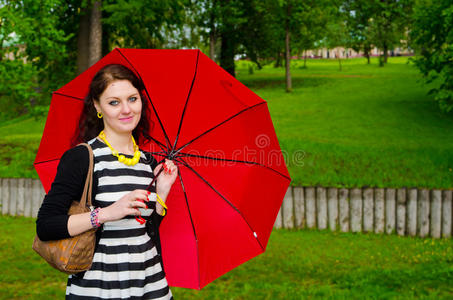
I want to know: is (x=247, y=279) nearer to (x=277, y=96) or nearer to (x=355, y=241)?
(x=355, y=241)

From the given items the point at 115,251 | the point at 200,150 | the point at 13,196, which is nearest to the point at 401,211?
the point at 200,150

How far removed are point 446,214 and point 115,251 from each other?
700 centimetres

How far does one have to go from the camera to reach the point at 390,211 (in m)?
8.14

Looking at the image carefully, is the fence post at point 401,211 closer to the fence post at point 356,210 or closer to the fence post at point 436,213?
the fence post at point 436,213

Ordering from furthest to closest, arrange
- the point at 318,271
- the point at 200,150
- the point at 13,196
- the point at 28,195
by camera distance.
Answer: the point at 13,196
the point at 28,195
the point at 318,271
the point at 200,150

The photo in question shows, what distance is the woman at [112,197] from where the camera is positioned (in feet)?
7.73

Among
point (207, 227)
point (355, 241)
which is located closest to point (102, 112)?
point (207, 227)

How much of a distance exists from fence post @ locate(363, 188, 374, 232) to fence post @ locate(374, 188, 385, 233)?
0.07m

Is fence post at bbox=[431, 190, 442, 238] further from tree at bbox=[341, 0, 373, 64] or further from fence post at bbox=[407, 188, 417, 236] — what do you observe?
tree at bbox=[341, 0, 373, 64]

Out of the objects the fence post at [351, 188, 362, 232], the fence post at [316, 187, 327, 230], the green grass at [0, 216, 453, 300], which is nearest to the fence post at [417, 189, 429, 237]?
the green grass at [0, 216, 453, 300]

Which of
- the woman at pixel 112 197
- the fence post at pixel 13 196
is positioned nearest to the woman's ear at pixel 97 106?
the woman at pixel 112 197

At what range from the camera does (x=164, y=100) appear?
2953mm

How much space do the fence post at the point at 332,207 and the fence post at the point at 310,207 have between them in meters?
0.26

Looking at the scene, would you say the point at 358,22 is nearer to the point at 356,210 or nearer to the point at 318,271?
the point at 356,210
